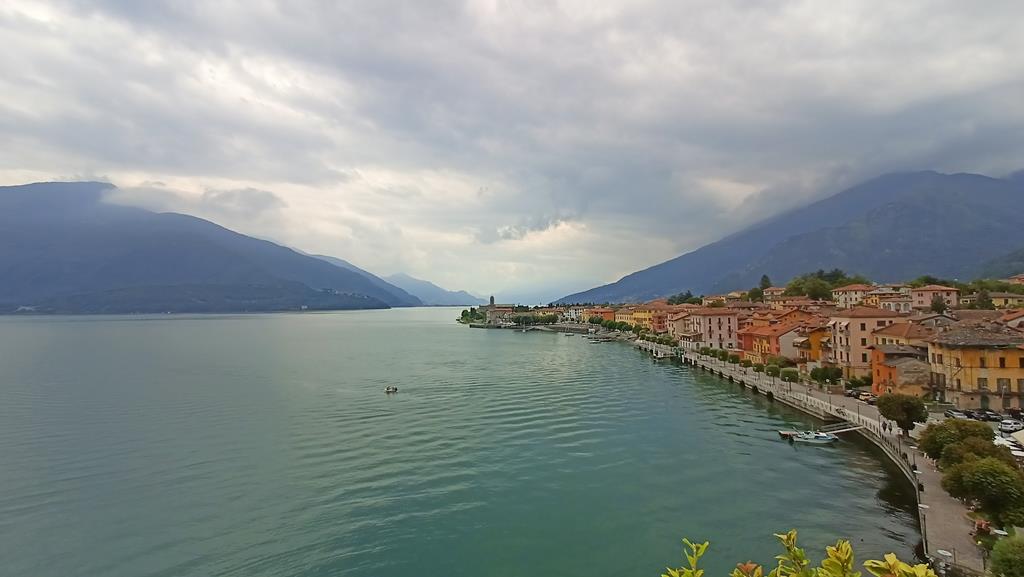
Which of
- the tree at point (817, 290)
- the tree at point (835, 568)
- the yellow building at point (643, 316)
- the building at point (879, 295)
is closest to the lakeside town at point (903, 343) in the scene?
the building at point (879, 295)

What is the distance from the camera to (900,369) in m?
44.8

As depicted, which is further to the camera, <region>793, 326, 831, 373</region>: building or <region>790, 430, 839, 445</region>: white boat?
<region>793, 326, 831, 373</region>: building

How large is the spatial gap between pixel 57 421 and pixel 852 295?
122688 millimetres

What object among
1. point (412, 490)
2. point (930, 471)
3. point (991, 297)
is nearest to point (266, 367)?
point (412, 490)

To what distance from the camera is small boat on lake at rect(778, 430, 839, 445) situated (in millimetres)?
37094

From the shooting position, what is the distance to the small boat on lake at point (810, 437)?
37.1 metres

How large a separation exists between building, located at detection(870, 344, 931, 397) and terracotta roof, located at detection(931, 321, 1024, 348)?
2353 millimetres

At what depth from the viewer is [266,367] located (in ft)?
268

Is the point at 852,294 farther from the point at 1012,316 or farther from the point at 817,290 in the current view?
the point at 1012,316

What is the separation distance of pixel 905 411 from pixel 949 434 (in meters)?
7.30

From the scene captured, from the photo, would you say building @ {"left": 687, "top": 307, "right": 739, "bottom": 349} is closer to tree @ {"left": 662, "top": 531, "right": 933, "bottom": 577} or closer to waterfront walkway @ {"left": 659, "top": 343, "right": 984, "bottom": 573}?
waterfront walkway @ {"left": 659, "top": 343, "right": 984, "bottom": 573}

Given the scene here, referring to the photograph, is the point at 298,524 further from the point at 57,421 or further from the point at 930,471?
the point at 57,421

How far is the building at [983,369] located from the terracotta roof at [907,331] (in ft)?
20.6

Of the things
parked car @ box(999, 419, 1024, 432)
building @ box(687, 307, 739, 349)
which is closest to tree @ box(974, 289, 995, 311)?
building @ box(687, 307, 739, 349)
